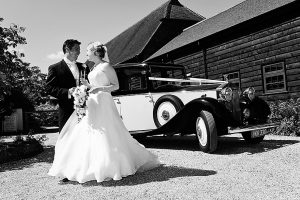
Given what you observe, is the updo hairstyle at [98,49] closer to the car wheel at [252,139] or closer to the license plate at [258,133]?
the license plate at [258,133]

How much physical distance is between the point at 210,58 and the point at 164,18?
897cm

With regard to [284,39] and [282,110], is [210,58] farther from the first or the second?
[282,110]

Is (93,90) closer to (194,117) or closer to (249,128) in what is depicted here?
(194,117)

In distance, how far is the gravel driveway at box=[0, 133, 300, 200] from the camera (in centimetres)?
356

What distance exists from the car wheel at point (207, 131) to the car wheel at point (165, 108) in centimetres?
67

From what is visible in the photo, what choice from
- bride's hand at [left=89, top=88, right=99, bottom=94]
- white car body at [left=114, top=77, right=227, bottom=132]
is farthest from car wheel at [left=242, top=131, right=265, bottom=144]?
bride's hand at [left=89, top=88, right=99, bottom=94]

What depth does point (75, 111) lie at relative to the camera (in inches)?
180

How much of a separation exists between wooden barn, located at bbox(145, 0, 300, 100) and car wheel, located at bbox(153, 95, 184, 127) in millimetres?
5085

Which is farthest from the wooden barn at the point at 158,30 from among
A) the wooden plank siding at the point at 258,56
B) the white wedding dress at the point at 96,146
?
the white wedding dress at the point at 96,146

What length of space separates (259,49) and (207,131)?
24.7ft

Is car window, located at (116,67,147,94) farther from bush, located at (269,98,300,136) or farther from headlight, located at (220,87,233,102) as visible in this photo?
bush, located at (269,98,300,136)

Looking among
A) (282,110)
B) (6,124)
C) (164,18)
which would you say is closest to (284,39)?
(282,110)

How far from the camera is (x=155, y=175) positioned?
15.1 feet

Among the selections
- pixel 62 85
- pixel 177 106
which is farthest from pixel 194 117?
pixel 62 85
